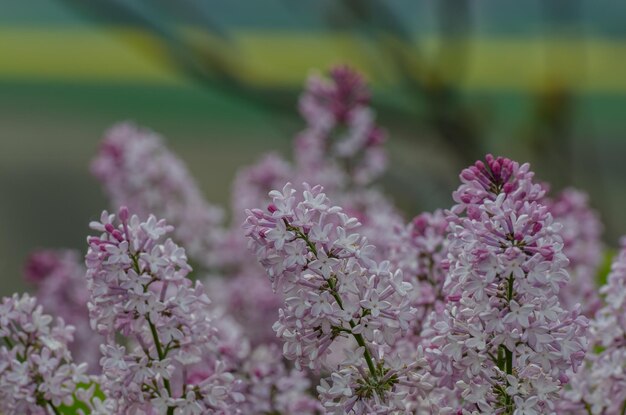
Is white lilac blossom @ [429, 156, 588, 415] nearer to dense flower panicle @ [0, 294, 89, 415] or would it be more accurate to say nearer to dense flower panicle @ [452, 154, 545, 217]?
dense flower panicle @ [452, 154, 545, 217]

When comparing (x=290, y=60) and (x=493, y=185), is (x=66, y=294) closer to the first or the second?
(x=493, y=185)

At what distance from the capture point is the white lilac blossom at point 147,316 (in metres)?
0.50

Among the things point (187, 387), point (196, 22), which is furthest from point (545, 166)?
point (187, 387)

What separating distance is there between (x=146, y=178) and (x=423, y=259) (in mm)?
414

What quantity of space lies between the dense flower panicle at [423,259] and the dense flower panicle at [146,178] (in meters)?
0.40

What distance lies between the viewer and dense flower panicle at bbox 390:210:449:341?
0.61 metres

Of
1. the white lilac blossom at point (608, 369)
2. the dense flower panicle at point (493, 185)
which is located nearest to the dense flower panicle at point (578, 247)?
the white lilac blossom at point (608, 369)

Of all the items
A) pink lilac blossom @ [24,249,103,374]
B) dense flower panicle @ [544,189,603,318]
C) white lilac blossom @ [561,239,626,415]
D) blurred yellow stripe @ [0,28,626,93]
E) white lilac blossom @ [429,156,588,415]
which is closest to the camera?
white lilac blossom @ [429,156,588,415]

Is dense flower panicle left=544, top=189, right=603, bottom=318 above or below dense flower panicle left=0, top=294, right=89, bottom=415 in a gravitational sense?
above

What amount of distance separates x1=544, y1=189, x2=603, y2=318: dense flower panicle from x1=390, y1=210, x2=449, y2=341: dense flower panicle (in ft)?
0.40

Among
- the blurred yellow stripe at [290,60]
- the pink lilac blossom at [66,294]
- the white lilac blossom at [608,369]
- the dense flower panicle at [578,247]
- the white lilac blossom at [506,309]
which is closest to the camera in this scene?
the white lilac blossom at [506,309]

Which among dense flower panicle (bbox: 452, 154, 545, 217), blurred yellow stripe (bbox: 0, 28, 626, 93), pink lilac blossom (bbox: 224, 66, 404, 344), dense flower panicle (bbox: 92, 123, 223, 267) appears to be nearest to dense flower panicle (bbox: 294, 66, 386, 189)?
pink lilac blossom (bbox: 224, 66, 404, 344)

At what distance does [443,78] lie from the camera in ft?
5.14

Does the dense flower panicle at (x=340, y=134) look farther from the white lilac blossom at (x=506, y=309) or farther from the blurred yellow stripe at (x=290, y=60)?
the blurred yellow stripe at (x=290, y=60)
